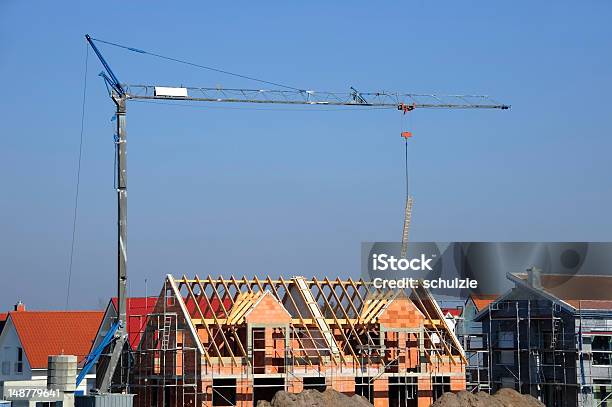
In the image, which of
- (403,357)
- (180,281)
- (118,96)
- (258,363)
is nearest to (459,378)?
(403,357)

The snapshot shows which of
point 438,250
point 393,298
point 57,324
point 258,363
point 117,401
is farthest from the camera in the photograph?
point 57,324

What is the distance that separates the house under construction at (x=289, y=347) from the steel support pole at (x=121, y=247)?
114cm

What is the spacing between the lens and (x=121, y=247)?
6319cm

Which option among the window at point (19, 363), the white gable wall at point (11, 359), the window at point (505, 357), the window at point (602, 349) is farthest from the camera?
the window at point (19, 363)

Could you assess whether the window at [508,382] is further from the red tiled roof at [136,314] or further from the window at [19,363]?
the window at [19,363]

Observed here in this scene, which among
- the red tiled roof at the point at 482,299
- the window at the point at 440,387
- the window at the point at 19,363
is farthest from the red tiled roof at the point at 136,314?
the red tiled roof at the point at 482,299

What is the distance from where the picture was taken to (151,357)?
5641cm

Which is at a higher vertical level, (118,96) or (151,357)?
(118,96)

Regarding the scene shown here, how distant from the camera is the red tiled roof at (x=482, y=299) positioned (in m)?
68.9

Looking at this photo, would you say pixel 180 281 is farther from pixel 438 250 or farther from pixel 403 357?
pixel 438 250

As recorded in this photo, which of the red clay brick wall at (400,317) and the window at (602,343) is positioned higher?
the red clay brick wall at (400,317)

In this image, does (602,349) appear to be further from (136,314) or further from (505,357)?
(136,314)

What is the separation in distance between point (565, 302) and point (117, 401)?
2278 centimetres

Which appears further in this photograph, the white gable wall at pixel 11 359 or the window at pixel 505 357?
the white gable wall at pixel 11 359
